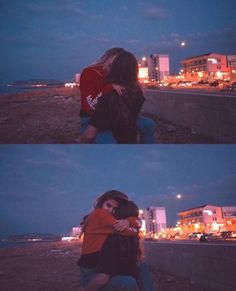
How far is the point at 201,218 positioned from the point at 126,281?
4.65ft

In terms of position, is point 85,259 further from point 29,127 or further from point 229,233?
point 229,233

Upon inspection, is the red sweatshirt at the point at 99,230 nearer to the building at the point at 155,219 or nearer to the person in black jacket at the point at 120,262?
the person in black jacket at the point at 120,262

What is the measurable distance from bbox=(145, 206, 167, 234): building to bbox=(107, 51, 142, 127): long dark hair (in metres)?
1.02

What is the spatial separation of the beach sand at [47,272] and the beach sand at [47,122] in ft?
3.01

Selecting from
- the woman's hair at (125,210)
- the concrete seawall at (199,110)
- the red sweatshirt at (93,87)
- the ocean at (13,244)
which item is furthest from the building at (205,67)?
the ocean at (13,244)

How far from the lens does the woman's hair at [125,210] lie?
9.63ft

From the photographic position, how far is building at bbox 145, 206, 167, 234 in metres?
3.43

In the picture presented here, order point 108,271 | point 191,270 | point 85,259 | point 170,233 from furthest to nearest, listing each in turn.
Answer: point 170,233, point 191,270, point 85,259, point 108,271

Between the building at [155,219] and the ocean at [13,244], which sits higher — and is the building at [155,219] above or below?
above

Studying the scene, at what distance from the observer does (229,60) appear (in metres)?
3.72

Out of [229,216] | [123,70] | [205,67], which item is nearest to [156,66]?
[205,67]

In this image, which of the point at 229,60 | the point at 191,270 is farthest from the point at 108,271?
the point at 229,60

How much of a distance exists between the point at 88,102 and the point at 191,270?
170cm

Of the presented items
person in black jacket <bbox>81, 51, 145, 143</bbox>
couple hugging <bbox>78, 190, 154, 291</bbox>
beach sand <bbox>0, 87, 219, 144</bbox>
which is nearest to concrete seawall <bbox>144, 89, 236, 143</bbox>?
beach sand <bbox>0, 87, 219, 144</bbox>
